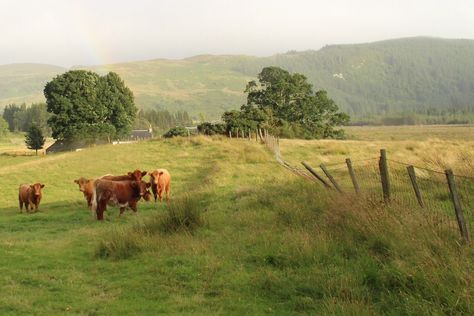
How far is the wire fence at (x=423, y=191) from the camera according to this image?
27.7ft

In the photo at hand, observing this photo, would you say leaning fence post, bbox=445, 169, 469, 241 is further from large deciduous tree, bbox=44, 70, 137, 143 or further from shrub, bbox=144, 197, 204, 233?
large deciduous tree, bbox=44, 70, 137, 143

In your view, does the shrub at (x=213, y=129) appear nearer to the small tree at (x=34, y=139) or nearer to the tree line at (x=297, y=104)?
the tree line at (x=297, y=104)

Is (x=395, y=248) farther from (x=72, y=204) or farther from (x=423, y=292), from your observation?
(x=72, y=204)

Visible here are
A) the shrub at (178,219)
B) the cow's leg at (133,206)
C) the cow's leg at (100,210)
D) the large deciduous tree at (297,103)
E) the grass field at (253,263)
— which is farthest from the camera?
the large deciduous tree at (297,103)

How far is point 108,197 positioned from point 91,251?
20.0ft

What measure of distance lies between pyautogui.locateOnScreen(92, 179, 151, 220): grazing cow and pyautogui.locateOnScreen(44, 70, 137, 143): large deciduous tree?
54473 millimetres

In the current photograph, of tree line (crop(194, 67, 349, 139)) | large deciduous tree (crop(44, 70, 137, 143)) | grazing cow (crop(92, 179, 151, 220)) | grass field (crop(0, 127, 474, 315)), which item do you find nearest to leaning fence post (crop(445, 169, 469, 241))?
grass field (crop(0, 127, 474, 315))

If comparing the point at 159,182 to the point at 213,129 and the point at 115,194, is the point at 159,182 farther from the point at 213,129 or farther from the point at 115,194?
the point at 213,129

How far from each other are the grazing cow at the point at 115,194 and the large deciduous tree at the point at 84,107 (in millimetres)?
54473

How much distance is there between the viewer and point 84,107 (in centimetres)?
6944

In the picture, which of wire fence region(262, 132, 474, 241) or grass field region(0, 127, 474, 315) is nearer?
grass field region(0, 127, 474, 315)

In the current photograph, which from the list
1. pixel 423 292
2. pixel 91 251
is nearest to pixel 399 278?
pixel 423 292

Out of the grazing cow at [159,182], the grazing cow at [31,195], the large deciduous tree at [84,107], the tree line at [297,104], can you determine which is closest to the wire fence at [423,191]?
the grazing cow at [159,182]

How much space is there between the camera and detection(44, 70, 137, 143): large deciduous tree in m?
68.4
